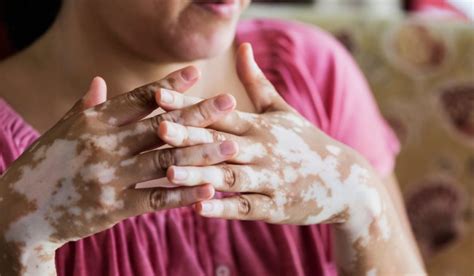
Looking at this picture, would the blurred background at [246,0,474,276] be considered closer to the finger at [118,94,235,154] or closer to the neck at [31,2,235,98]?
the neck at [31,2,235,98]

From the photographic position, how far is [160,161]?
61 cm

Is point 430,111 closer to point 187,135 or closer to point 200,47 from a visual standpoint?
point 200,47

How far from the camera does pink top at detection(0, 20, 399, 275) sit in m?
0.76

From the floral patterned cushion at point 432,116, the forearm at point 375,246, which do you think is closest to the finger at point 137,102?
the forearm at point 375,246

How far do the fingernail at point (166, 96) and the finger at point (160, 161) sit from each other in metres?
0.04

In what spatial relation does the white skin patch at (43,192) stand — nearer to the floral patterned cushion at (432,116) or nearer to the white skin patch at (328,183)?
the white skin patch at (328,183)

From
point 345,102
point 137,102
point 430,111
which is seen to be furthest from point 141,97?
point 430,111

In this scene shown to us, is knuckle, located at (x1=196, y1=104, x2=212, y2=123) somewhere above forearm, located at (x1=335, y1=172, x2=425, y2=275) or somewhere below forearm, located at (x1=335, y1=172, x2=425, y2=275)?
above

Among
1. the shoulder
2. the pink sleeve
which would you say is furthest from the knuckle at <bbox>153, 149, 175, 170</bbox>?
the pink sleeve

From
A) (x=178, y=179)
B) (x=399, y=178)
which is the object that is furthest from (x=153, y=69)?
(x=399, y=178)

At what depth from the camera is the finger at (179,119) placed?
61 centimetres

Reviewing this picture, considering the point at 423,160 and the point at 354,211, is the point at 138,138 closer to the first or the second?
the point at 354,211

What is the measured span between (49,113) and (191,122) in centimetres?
24

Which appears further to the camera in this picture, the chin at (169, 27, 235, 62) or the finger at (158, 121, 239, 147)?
the chin at (169, 27, 235, 62)
